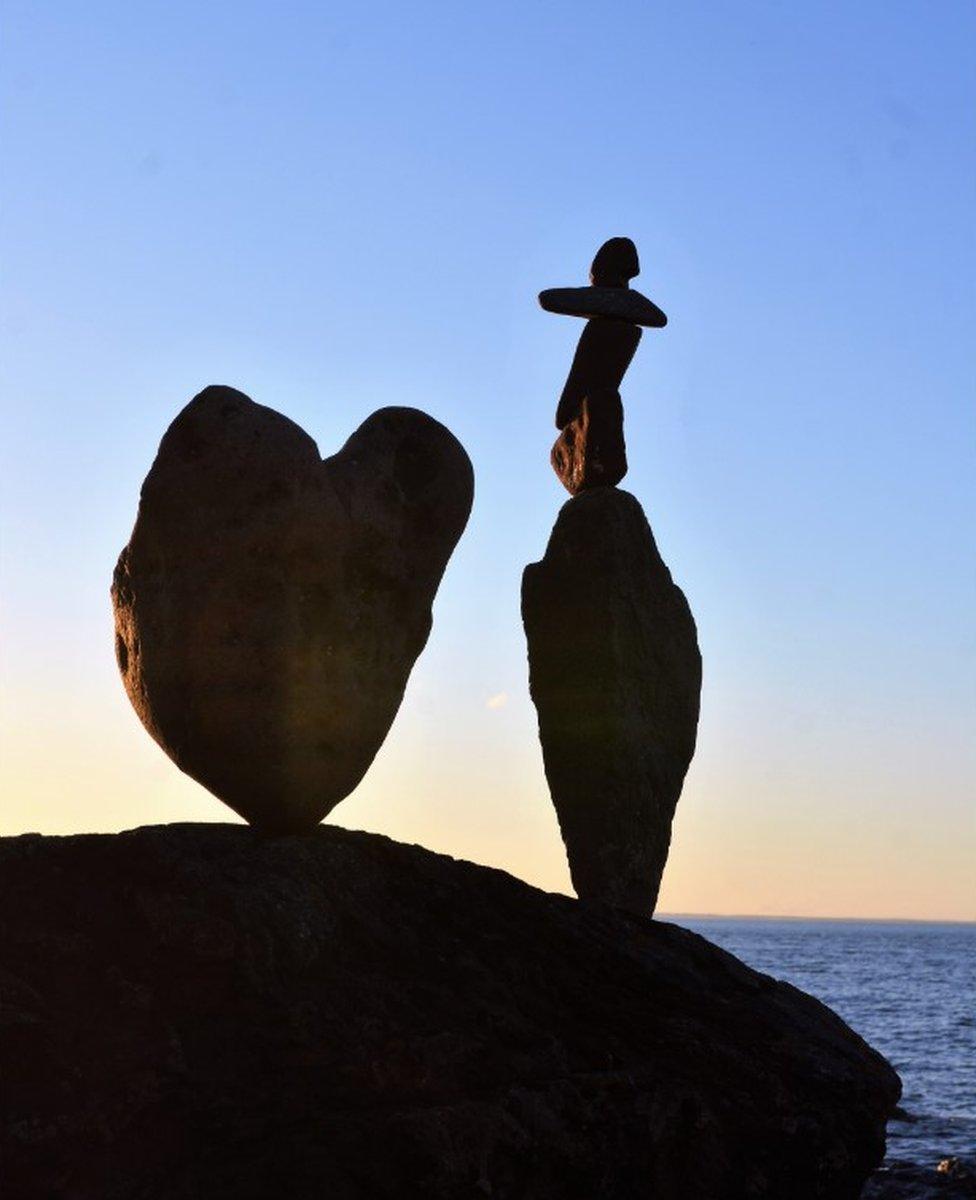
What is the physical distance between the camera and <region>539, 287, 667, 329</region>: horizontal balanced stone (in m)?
14.0

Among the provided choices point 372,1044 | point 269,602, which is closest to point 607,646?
point 269,602

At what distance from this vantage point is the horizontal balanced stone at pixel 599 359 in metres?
14.2

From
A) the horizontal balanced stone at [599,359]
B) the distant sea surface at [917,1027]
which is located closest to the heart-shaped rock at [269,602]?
the horizontal balanced stone at [599,359]

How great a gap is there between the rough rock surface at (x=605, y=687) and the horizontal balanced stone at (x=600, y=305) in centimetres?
136

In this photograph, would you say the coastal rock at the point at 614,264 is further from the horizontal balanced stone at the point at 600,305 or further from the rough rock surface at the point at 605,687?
the rough rock surface at the point at 605,687

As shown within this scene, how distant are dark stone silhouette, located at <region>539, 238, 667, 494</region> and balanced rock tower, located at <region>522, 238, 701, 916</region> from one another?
1 centimetres

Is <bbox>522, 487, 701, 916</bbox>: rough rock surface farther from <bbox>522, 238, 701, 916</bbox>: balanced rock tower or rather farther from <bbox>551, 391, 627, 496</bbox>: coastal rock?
<bbox>551, 391, 627, 496</bbox>: coastal rock

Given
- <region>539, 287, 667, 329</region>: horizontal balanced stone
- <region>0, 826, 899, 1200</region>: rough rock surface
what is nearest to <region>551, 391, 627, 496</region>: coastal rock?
<region>539, 287, 667, 329</region>: horizontal balanced stone

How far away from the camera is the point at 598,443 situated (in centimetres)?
1409

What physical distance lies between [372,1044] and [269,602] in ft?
9.24

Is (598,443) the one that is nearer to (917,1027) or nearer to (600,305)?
(600,305)

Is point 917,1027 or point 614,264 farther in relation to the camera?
point 917,1027

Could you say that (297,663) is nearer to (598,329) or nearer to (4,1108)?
(4,1108)

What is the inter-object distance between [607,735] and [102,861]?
5224 millimetres
